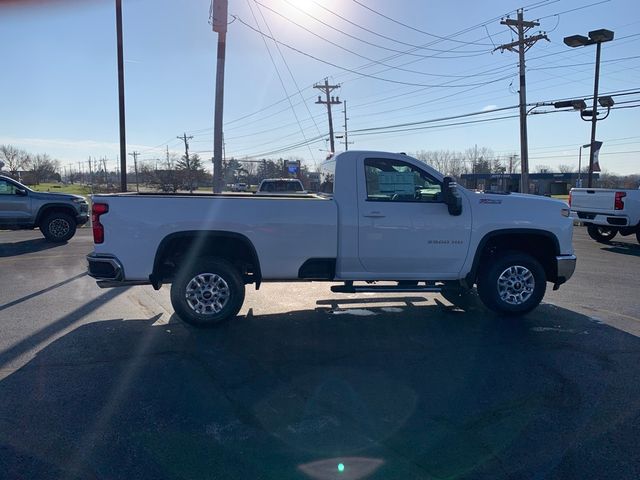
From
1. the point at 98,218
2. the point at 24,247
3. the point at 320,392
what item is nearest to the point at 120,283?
the point at 98,218

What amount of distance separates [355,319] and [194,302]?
204cm

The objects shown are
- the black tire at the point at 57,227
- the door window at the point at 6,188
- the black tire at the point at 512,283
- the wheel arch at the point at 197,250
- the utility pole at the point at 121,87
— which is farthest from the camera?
the utility pole at the point at 121,87

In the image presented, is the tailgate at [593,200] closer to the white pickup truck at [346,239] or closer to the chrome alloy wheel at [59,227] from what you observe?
the white pickup truck at [346,239]

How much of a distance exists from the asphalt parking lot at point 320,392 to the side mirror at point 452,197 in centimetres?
143

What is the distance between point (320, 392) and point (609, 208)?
12.7 m

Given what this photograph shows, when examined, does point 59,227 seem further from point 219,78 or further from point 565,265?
point 565,265

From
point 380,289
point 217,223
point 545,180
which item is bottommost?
point 380,289

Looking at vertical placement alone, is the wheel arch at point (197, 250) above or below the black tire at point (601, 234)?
above

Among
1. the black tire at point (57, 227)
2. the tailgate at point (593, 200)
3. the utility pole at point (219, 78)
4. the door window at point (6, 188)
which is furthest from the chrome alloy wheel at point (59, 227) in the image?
the tailgate at point (593, 200)

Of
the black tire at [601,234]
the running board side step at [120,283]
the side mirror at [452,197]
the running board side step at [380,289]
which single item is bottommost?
the black tire at [601,234]

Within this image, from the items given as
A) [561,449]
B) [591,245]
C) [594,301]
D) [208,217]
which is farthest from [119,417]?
[591,245]

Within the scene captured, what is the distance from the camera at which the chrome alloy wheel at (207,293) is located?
5727 mm

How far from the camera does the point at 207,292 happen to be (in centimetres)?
574

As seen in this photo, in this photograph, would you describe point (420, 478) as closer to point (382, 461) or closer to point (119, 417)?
point (382, 461)
